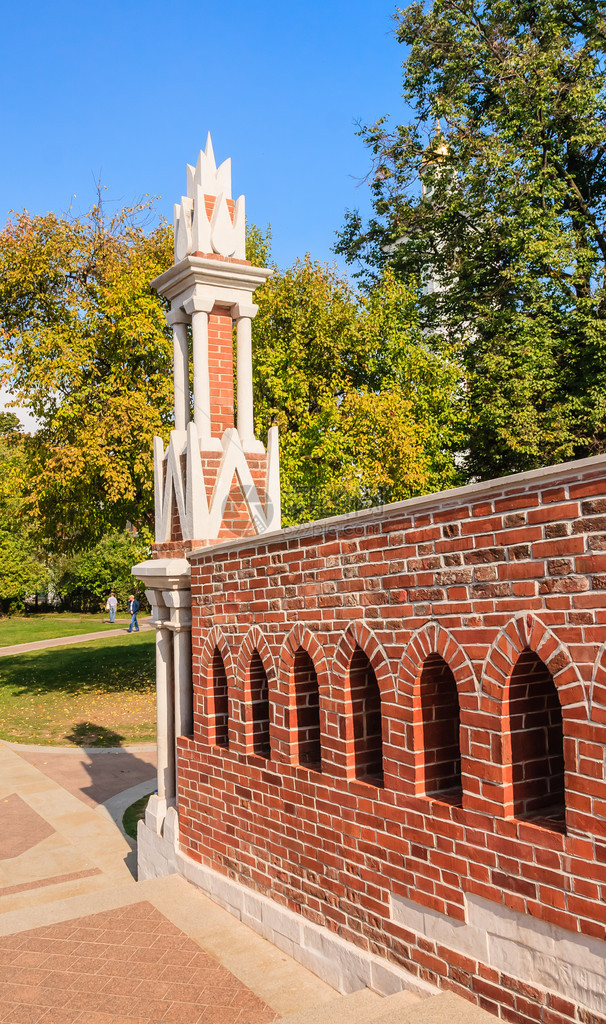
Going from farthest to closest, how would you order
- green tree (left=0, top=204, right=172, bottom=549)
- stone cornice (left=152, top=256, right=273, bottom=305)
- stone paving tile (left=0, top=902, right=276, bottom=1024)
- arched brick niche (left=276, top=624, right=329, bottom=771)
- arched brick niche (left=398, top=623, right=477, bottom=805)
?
green tree (left=0, top=204, right=172, bottom=549) < stone cornice (left=152, top=256, right=273, bottom=305) < arched brick niche (left=276, top=624, right=329, bottom=771) < stone paving tile (left=0, top=902, right=276, bottom=1024) < arched brick niche (left=398, top=623, right=477, bottom=805)

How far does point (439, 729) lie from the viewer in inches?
174

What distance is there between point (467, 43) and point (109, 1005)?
17.4 m

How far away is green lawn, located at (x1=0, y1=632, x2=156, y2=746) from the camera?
16281mm

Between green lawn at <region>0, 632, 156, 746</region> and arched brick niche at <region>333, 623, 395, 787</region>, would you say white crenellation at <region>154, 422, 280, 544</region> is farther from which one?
green lawn at <region>0, 632, 156, 746</region>

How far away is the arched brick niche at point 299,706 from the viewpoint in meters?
5.57

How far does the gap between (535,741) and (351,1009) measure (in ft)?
5.56

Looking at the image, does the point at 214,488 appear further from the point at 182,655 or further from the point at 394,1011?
the point at 394,1011

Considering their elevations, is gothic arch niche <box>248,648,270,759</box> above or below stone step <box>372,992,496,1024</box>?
above

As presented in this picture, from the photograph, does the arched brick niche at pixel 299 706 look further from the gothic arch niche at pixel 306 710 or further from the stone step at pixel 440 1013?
the stone step at pixel 440 1013

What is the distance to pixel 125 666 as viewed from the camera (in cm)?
2462

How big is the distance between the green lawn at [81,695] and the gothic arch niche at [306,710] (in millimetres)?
10440

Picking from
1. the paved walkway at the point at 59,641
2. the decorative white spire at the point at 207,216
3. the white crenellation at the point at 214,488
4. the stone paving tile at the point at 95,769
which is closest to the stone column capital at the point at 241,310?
the decorative white spire at the point at 207,216

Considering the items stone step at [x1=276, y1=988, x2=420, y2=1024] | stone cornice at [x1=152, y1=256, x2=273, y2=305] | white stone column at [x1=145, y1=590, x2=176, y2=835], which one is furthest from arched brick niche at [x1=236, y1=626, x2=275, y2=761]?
stone cornice at [x1=152, y1=256, x2=273, y2=305]

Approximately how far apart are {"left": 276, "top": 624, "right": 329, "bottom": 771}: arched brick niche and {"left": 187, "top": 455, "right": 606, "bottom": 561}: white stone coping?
717 millimetres
